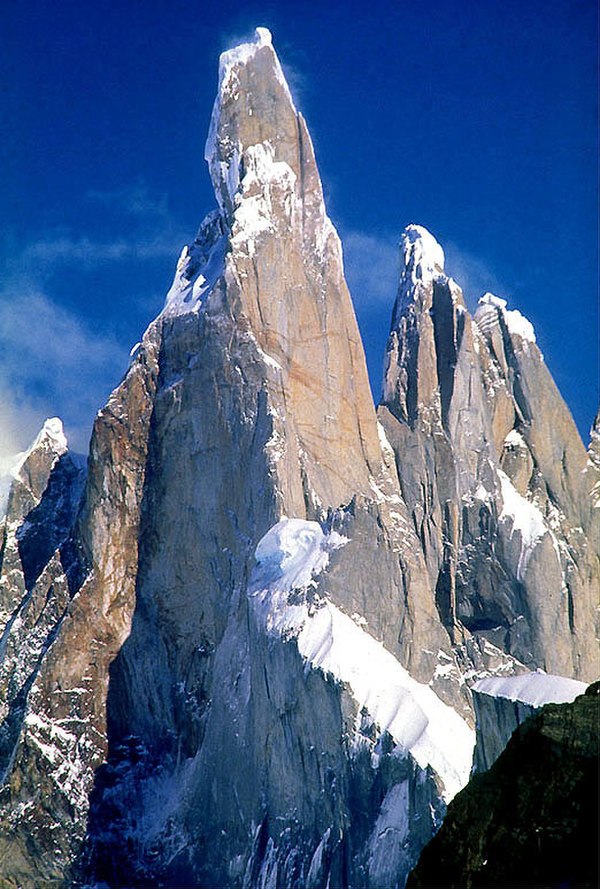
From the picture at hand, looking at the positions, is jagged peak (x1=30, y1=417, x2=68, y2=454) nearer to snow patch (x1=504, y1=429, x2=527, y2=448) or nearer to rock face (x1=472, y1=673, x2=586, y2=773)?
snow patch (x1=504, y1=429, x2=527, y2=448)

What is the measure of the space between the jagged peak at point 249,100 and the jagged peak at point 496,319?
17.2 metres

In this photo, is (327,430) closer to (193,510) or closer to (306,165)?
(193,510)

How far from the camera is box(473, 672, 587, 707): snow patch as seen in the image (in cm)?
4475

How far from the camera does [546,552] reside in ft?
246

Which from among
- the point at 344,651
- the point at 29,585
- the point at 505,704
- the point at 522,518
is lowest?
the point at 505,704

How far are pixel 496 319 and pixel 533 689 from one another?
4352 cm

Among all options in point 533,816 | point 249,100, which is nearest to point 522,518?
point 249,100

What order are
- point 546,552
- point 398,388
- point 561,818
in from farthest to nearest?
point 398,388
point 546,552
point 561,818

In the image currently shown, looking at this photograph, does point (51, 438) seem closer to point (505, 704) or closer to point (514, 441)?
point (514, 441)

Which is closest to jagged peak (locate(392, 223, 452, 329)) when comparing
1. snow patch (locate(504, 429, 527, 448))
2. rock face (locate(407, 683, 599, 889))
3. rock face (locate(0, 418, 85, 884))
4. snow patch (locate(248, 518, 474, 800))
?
snow patch (locate(504, 429, 527, 448))

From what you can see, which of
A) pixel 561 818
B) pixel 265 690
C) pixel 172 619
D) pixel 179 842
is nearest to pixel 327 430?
pixel 172 619

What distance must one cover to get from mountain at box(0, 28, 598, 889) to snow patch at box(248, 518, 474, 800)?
0.15 meters

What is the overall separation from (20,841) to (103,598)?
1364cm

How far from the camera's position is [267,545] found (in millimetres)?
67250
